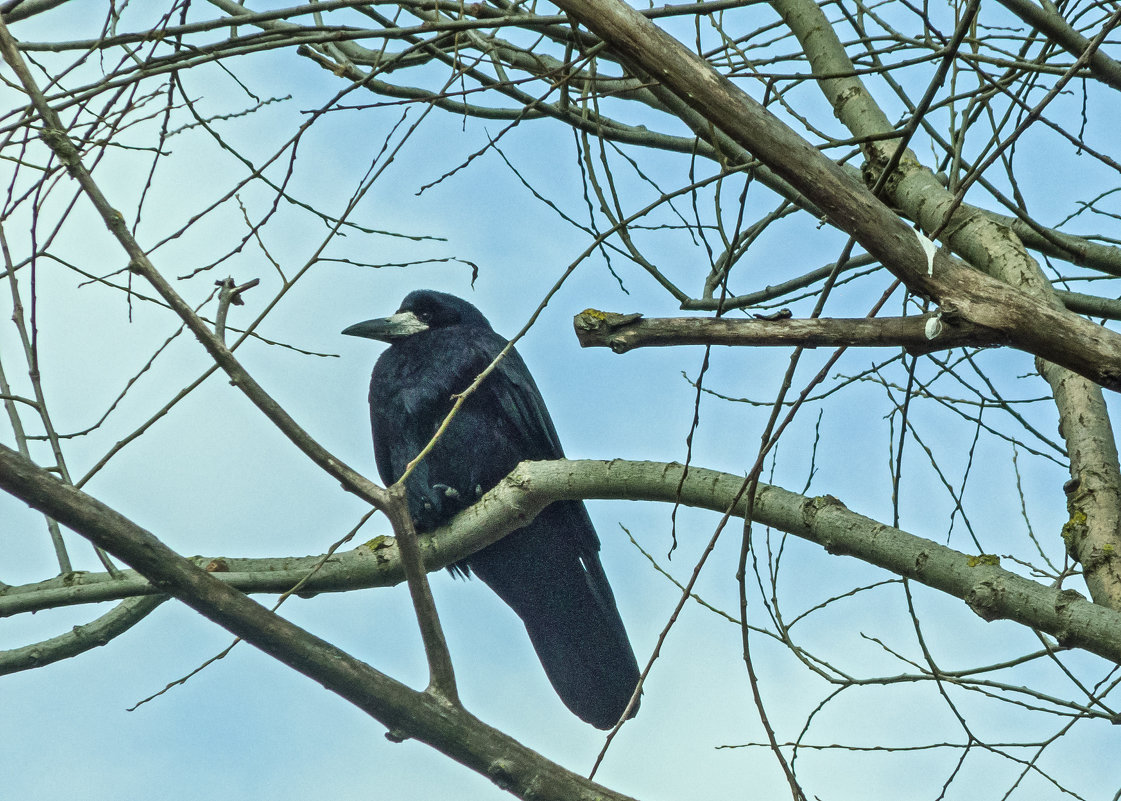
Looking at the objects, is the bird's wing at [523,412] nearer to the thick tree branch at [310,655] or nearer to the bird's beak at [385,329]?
the bird's beak at [385,329]

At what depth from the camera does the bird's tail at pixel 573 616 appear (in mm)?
4102

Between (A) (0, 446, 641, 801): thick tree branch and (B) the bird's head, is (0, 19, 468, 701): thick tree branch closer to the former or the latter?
(A) (0, 446, 641, 801): thick tree branch

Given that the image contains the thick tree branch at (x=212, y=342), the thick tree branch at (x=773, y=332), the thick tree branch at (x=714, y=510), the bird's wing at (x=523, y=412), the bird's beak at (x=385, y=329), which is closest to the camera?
the thick tree branch at (x=212, y=342)

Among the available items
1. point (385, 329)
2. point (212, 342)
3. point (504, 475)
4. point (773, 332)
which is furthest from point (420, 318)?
point (212, 342)

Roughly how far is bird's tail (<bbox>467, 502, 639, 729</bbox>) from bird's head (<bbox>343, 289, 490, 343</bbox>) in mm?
1099

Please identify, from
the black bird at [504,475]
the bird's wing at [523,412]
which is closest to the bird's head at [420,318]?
the black bird at [504,475]

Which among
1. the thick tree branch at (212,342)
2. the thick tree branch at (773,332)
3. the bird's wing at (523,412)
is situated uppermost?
the bird's wing at (523,412)

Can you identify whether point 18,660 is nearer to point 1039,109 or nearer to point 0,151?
point 0,151

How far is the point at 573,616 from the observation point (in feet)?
13.8

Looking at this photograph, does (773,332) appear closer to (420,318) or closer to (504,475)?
(504,475)

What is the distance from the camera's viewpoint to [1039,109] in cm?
188

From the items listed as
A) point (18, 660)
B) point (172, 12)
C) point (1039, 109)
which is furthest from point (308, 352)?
point (1039, 109)

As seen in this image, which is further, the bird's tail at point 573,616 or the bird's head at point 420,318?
the bird's head at point 420,318

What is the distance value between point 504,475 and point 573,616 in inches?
26.5
